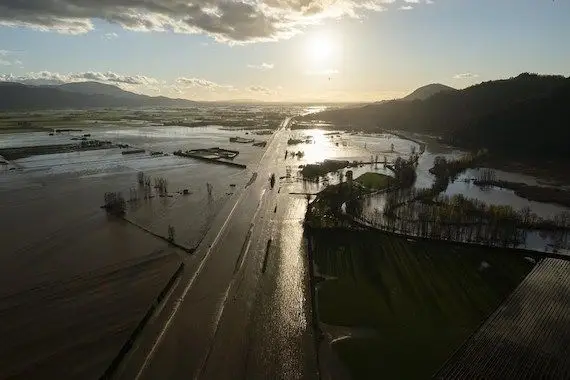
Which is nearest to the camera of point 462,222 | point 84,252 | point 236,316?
point 236,316

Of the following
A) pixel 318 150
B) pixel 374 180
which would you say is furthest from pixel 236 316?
pixel 318 150

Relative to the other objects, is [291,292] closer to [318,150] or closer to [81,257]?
[81,257]

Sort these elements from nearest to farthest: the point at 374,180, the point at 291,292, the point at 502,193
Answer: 1. the point at 291,292
2. the point at 502,193
3. the point at 374,180

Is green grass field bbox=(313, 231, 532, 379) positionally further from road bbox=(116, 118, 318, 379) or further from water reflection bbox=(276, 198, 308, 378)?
road bbox=(116, 118, 318, 379)

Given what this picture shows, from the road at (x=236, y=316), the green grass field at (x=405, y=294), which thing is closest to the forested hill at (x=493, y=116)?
the green grass field at (x=405, y=294)

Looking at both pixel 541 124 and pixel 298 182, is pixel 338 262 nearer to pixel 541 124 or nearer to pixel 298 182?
pixel 298 182

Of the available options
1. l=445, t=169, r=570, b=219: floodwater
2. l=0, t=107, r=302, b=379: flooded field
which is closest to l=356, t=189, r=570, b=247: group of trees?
l=445, t=169, r=570, b=219: floodwater

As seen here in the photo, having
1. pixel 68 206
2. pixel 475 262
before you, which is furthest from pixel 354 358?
pixel 68 206
